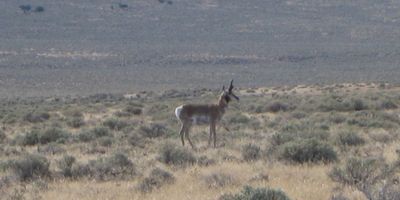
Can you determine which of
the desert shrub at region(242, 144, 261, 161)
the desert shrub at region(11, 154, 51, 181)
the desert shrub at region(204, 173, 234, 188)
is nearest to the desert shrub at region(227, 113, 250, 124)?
the desert shrub at region(242, 144, 261, 161)

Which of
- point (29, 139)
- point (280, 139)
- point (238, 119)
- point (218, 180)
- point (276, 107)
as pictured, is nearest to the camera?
point (218, 180)

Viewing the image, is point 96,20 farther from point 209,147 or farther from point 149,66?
point 209,147

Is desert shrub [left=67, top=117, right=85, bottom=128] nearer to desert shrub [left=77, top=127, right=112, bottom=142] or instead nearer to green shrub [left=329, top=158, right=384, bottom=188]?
desert shrub [left=77, top=127, right=112, bottom=142]

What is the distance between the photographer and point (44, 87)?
65.6m

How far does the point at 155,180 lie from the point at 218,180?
34.6 inches

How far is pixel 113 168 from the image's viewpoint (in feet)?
43.6

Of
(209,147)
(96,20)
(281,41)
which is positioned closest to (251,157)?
(209,147)

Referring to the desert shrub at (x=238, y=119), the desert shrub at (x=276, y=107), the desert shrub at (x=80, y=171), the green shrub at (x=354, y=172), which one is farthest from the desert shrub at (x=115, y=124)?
the green shrub at (x=354, y=172)

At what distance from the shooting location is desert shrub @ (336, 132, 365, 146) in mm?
16891

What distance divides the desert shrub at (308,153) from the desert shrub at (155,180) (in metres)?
2.42

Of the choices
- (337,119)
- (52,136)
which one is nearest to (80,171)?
(52,136)

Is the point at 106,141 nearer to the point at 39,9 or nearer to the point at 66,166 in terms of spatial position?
the point at 66,166

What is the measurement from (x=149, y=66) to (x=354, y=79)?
61.8 ft

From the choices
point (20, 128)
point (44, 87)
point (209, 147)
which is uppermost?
point (209, 147)
